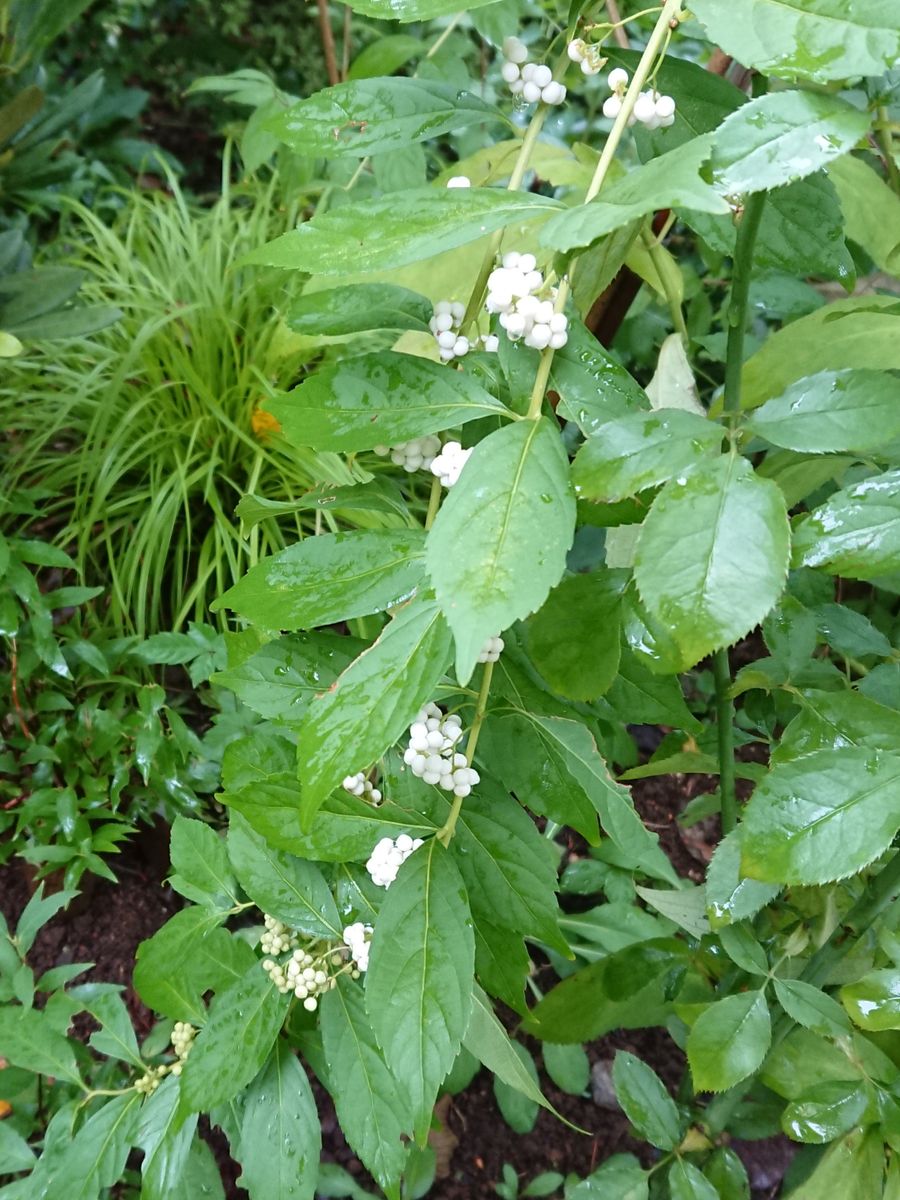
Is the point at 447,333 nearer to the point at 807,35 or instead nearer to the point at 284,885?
the point at 807,35

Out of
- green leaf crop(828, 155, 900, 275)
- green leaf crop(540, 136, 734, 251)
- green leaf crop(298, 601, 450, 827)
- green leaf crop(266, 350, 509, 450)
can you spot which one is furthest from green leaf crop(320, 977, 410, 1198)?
green leaf crop(828, 155, 900, 275)

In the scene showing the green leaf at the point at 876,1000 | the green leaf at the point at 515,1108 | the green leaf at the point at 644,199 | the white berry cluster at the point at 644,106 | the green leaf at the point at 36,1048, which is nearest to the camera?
the green leaf at the point at 644,199

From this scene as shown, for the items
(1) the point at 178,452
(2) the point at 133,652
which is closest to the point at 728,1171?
(2) the point at 133,652

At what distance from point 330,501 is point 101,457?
3.59 ft

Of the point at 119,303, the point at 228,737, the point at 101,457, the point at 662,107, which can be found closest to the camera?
the point at 662,107

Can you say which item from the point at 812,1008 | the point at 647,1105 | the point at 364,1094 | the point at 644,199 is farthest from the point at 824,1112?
the point at 644,199

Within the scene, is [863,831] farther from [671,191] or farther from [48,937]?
[48,937]

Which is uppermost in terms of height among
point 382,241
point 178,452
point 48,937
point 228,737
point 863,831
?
point 382,241

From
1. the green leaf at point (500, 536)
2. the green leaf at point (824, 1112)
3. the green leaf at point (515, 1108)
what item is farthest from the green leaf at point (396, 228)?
the green leaf at point (515, 1108)

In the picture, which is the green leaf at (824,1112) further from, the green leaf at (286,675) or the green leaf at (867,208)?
the green leaf at (867,208)

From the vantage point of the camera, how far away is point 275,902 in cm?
55

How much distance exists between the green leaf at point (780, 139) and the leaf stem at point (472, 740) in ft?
0.77

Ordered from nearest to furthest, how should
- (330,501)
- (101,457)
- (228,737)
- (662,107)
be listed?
(662,107) < (330,501) < (228,737) < (101,457)

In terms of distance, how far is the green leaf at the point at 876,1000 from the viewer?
18.7 inches
